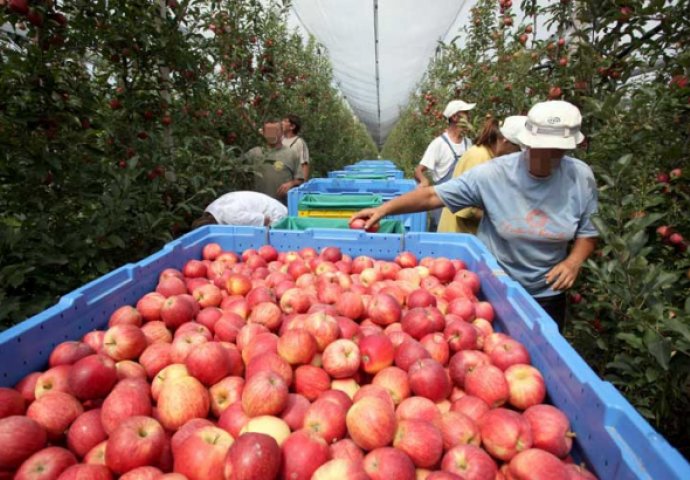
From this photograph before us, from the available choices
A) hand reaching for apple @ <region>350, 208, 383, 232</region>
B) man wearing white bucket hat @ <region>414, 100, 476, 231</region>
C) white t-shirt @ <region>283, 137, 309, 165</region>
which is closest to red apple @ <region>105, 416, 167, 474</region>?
hand reaching for apple @ <region>350, 208, 383, 232</region>

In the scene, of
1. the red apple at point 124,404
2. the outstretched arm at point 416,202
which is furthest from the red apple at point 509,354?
the red apple at point 124,404

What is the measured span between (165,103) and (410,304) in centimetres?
268

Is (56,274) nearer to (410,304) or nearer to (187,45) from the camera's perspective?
(410,304)

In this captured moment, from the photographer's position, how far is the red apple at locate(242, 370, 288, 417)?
4.25ft

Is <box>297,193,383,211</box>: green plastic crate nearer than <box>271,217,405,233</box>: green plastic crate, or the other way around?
<box>271,217,405,233</box>: green plastic crate

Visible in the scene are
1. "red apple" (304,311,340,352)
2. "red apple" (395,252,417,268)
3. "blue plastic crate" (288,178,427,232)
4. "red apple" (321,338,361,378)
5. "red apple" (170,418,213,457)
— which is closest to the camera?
"red apple" (170,418,213,457)

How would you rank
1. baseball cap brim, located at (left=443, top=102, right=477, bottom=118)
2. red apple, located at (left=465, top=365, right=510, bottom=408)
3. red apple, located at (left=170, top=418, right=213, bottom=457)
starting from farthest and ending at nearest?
1. baseball cap brim, located at (left=443, top=102, right=477, bottom=118)
2. red apple, located at (left=465, top=365, right=510, bottom=408)
3. red apple, located at (left=170, top=418, right=213, bottom=457)

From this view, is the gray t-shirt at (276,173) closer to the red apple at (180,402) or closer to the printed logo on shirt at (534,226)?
the printed logo on shirt at (534,226)

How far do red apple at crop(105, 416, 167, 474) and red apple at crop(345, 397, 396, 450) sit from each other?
55 cm

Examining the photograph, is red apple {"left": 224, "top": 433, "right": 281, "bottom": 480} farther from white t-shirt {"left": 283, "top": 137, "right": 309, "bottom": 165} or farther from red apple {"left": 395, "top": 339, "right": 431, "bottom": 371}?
white t-shirt {"left": 283, "top": 137, "right": 309, "bottom": 165}

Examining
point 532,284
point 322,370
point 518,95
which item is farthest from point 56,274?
point 518,95

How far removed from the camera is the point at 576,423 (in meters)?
1.25

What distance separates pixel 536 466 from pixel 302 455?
616mm

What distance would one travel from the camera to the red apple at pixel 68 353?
150 cm
